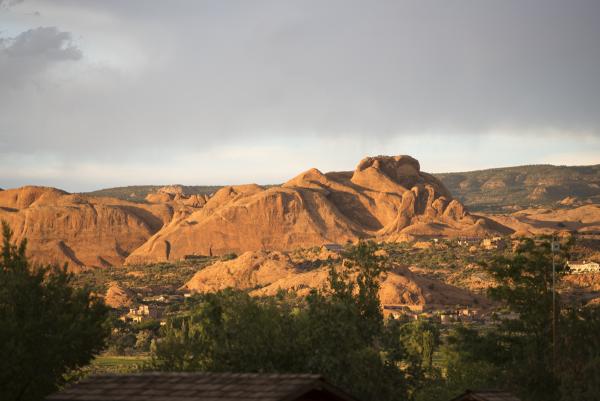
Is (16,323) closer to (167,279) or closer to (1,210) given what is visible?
(167,279)

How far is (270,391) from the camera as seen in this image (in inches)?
684

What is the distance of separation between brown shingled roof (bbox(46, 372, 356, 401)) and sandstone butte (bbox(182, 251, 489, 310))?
206 ft

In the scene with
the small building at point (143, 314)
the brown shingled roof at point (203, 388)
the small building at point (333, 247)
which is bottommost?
the small building at point (143, 314)

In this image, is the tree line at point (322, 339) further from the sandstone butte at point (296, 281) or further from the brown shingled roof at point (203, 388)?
the sandstone butte at point (296, 281)

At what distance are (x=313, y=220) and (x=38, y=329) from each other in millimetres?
115283

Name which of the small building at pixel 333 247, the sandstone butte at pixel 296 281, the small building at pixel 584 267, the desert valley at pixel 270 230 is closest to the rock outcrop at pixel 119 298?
the desert valley at pixel 270 230

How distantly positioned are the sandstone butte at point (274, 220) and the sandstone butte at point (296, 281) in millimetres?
22609

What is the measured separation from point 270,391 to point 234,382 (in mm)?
1163

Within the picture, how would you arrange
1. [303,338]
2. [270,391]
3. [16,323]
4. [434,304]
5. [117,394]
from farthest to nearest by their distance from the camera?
[434,304], [303,338], [16,323], [117,394], [270,391]

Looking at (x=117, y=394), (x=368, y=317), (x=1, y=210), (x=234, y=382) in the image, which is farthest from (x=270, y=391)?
(x=1, y=210)

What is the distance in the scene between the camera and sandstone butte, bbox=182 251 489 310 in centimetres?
9225

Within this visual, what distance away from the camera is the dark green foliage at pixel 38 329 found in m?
24.0

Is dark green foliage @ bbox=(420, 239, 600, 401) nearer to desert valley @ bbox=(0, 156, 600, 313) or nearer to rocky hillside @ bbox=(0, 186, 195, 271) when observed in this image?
desert valley @ bbox=(0, 156, 600, 313)

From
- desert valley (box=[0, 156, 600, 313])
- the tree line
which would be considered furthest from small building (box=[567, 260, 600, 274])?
the tree line
